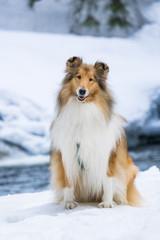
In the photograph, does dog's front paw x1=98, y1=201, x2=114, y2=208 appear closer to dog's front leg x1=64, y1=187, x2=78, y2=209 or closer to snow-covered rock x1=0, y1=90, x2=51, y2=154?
dog's front leg x1=64, y1=187, x2=78, y2=209

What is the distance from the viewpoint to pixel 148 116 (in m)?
12.1

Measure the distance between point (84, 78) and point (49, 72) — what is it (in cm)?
1171

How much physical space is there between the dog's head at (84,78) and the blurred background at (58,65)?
0.26 metres

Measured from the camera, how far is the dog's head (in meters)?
2.89

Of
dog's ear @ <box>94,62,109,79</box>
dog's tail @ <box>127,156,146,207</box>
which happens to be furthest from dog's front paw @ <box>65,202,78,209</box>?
dog's ear @ <box>94,62,109,79</box>

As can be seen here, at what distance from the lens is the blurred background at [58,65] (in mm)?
9852

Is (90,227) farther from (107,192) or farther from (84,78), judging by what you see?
(84,78)

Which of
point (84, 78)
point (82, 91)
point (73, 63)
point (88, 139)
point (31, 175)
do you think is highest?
point (73, 63)

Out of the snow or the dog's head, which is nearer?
the snow

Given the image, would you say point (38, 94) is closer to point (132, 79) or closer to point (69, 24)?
point (132, 79)

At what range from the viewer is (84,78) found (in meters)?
2.93

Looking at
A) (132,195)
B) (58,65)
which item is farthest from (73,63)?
(58,65)

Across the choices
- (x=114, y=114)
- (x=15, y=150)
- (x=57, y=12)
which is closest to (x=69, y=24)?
(x=57, y=12)

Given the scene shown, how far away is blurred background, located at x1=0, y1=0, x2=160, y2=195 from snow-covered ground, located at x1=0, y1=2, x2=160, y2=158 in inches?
1.1
